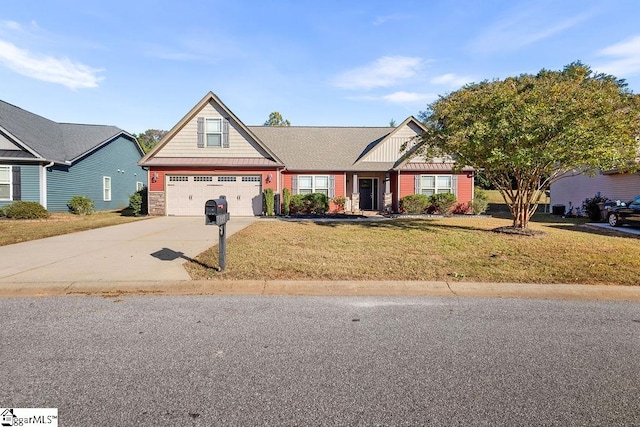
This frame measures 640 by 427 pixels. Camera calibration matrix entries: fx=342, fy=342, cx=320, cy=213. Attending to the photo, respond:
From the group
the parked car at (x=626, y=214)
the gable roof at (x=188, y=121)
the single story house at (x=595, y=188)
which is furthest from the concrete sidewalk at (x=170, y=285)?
the single story house at (x=595, y=188)

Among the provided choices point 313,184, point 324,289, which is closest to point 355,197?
point 313,184

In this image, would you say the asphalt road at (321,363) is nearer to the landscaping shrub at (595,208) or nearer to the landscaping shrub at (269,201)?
the landscaping shrub at (269,201)

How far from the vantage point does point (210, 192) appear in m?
19.3

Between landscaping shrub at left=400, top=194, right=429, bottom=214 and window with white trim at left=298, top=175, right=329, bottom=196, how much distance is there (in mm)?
4775

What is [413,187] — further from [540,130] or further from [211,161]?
[211,161]

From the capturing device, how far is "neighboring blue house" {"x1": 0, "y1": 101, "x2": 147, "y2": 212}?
60.3 feet

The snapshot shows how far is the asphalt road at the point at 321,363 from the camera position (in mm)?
2488

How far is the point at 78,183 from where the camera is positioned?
71.0ft

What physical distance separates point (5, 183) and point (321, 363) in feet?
75.2

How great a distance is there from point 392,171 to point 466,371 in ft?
61.8

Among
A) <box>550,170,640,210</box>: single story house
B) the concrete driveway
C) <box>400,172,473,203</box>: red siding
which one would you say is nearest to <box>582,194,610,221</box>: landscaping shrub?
<box>550,170,640,210</box>: single story house

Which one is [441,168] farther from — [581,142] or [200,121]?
[200,121]

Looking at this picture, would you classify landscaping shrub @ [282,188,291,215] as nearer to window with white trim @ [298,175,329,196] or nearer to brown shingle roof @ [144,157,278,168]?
window with white trim @ [298,175,329,196]

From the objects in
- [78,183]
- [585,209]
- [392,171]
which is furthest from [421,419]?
[78,183]
